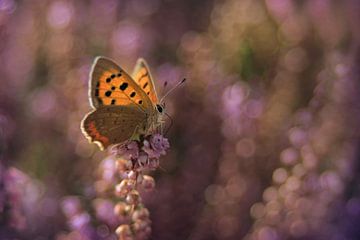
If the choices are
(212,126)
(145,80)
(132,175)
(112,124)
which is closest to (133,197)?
(132,175)

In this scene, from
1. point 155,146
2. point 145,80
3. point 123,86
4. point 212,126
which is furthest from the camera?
point 212,126

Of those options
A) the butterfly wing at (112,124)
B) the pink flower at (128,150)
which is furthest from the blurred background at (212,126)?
the pink flower at (128,150)

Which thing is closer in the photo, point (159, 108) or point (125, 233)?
point (125, 233)

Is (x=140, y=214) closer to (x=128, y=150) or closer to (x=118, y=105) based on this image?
(x=128, y=150)

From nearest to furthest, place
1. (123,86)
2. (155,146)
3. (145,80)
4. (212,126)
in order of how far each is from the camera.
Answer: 1. (155,146)
2. (123,86)
3. (145,80)
4. (212,126)

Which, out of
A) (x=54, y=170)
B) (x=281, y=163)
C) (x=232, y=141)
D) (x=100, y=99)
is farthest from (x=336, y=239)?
(x=54, y=170)

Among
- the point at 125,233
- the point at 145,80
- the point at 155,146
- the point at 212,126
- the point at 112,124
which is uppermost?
the point at 212,126

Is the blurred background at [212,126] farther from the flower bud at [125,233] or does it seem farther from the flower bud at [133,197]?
the flower bud at [133,197]
